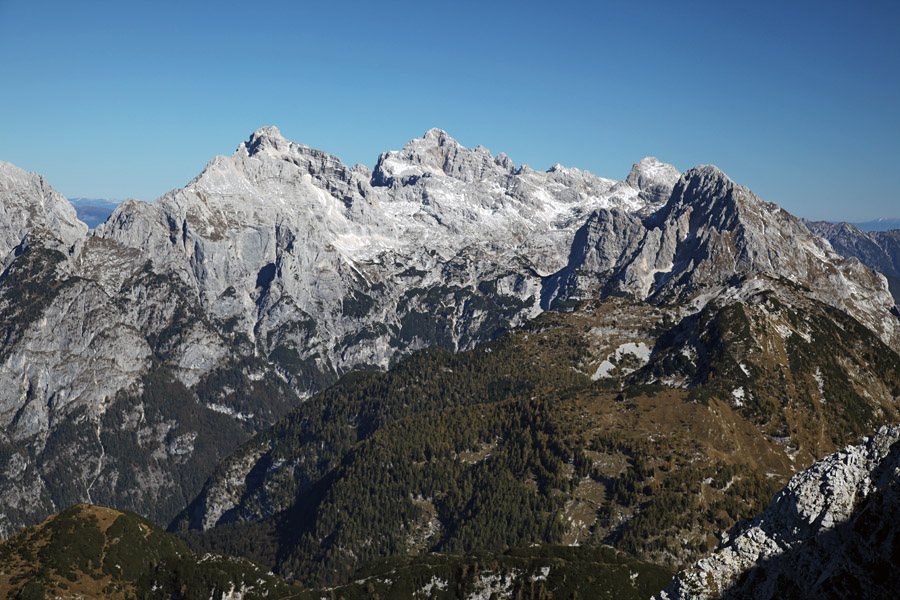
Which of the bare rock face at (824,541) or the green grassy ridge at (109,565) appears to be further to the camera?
the green grassy ridge at (109,565)

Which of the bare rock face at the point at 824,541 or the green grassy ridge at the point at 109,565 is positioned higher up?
the bare rock face at the point at 824,541

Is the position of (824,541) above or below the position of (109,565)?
above

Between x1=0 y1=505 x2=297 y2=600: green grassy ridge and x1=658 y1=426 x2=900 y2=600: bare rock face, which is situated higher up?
x1=658 y1=426 x2=900 y2=600: bare rock face

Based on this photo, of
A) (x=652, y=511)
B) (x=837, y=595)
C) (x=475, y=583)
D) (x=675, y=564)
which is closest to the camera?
(x=837, y=595)

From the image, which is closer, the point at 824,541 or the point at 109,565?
the point at 824,541

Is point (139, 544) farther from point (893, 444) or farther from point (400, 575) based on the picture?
point (893, 444)

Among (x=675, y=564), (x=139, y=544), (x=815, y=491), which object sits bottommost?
(x=675, y=564)

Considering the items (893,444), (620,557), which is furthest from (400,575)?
(893,444)

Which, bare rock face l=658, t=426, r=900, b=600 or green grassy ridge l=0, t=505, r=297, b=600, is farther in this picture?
green grassy ridge l=0, t=505, r=297, b=600
